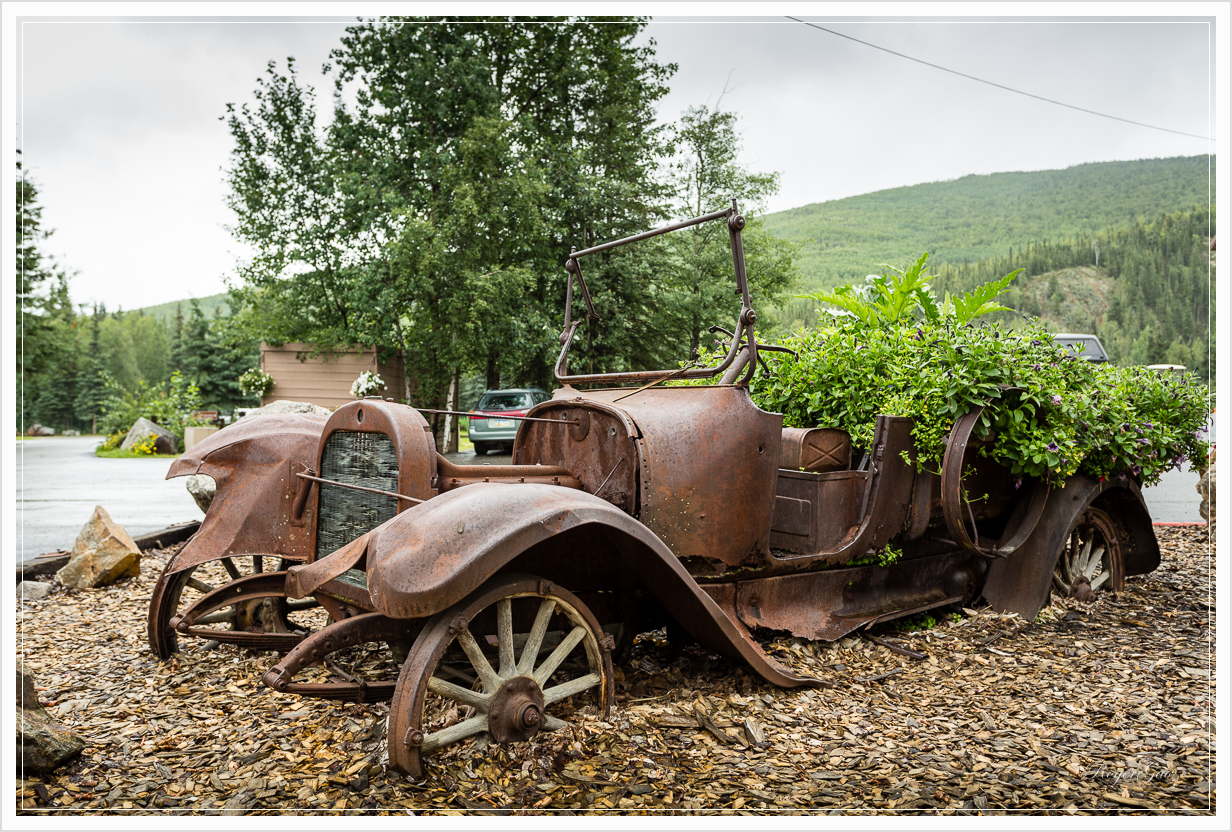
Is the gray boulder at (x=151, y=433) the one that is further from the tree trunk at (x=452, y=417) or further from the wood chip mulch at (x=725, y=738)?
the wood chip mulch at (x=725, y=738)

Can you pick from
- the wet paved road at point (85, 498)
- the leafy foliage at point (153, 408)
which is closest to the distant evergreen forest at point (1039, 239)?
the wet paved road at point (85, 498)

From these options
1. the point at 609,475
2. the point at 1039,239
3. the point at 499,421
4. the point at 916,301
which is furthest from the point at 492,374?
the point at 1039,239

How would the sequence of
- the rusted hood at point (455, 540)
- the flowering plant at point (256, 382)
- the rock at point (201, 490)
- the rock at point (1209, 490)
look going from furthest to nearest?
the flowering plant at point (256, 382) < the rock at point (1209, 490) < the rock at point (201, 490) < the rusted hood at point (455, 540)

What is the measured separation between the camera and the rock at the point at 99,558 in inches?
210

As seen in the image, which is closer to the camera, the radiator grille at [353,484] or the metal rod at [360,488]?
the metal rod at [360,488]

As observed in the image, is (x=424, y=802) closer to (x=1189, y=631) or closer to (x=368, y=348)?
(x=1189, y=631)

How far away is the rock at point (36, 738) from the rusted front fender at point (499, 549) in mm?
1232

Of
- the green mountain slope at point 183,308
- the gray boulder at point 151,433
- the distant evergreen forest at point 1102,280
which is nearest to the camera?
the distant evergreen forest at point 1102,280

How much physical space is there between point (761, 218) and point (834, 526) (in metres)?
18.3

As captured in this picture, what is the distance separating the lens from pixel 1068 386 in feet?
14.9

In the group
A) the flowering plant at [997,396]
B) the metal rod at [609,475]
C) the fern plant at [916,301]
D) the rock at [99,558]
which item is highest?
the fern plant at [916,301]

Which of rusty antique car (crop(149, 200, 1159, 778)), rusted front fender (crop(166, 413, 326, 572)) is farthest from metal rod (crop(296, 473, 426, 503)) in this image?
rusted front fender (crop(166, 413, 326, 572))

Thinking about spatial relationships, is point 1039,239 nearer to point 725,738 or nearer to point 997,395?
point 997,395

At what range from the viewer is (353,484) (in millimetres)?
3320
